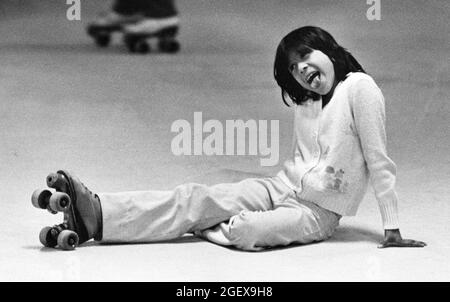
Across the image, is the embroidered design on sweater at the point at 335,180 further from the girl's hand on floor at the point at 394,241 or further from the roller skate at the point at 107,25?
the roller skate at the point at 107,25

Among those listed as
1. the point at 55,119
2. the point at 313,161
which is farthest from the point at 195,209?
the point at 55,119

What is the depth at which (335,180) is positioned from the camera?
1.85 m

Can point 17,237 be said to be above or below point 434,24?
below

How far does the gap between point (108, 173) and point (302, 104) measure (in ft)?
1.89

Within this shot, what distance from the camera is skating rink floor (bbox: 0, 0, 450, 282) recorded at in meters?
1.73

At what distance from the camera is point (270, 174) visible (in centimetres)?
235

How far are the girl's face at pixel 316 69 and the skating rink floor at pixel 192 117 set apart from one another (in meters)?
0.28

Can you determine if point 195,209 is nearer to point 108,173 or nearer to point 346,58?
point 346,58

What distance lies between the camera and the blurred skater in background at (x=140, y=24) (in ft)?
8.84

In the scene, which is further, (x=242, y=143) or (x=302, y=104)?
(x=242, y=143)

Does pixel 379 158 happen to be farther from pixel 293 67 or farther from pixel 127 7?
pixel 127 7

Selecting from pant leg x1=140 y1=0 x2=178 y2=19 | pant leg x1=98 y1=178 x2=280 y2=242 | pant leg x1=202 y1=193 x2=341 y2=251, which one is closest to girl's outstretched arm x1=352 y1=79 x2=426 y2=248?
pant leg x1=202 y1=193 x2=341 y2=251

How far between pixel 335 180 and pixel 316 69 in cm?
21

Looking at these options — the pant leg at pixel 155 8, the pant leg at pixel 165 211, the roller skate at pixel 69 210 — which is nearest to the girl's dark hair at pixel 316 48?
the pant leg at pixel 165 211
